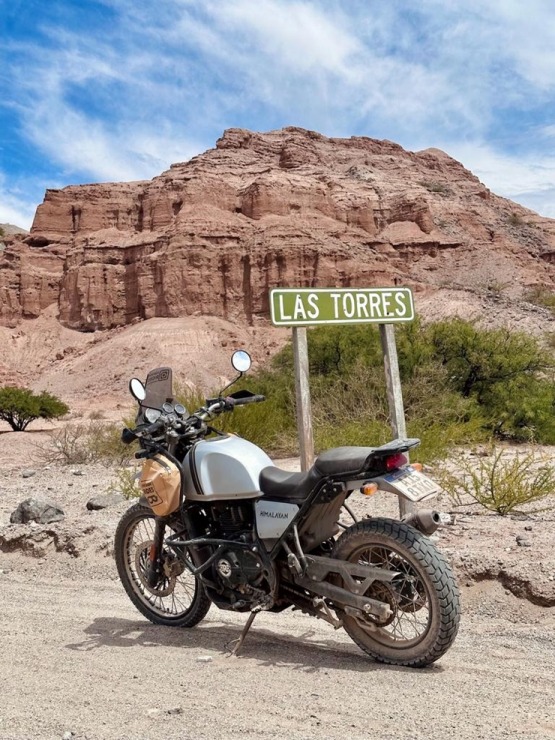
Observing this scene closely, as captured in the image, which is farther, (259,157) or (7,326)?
(259,157)

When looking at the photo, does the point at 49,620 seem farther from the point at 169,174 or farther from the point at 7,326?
the point at 169,174

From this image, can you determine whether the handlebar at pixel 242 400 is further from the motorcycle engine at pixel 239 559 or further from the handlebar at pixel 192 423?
the motorcycle engine at pixel 239 559

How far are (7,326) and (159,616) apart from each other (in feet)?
241

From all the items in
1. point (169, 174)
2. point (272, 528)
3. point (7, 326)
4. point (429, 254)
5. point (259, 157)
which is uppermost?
point (259, 157)

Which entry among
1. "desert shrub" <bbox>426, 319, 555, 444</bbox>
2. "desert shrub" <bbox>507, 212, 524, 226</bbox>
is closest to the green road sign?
"desert shrub" <bbox>426, 319, 555, 444</bbox>

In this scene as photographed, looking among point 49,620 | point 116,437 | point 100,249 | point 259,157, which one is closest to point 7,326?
point 100,249

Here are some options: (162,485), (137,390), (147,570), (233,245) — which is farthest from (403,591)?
(233,245)

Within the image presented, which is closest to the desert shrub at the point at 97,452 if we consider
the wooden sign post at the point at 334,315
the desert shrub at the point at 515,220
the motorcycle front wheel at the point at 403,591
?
the wooden sign post at the point at 334,315

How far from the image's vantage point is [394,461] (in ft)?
12.3

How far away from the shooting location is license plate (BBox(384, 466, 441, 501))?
3645 millimetres

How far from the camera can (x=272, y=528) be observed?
3928 mm

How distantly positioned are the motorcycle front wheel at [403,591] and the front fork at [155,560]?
4.49 feet

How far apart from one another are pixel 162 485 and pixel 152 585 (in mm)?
897

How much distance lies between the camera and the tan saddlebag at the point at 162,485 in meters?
4.32
